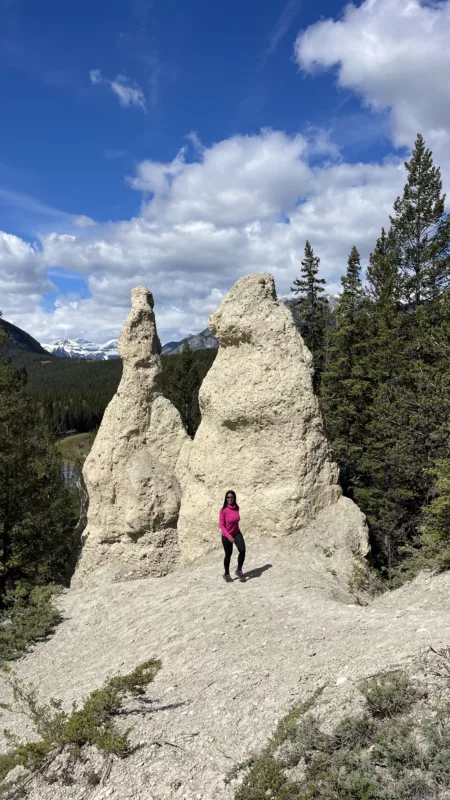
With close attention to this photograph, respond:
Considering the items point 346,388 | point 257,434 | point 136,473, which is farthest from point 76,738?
point 346,388

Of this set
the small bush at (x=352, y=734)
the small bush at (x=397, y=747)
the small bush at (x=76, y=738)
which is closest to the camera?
the small bush at (x=397, y=747)

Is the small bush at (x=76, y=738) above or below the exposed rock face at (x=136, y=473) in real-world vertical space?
below

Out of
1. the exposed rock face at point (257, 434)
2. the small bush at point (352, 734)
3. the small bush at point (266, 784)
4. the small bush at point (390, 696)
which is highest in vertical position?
the exposed rock face at point (257, 434)

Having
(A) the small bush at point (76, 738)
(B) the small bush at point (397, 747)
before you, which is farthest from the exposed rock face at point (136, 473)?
(B) the small bush at point (397, 747)

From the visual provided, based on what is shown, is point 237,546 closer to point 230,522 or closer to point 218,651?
point 230,522

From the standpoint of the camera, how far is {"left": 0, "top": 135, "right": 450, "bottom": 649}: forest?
14.5 m

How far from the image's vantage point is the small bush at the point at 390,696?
15.6 feet

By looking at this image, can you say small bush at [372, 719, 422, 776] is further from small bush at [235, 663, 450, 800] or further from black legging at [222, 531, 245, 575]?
black legging at [222, 531, 245, 575]

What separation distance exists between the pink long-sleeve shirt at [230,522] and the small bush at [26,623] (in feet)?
15.7

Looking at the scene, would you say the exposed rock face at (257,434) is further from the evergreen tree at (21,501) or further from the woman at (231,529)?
the evergreen tree at (21,501)

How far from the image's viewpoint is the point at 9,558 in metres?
15.0

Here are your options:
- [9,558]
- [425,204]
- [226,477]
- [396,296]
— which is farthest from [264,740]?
[425,204]

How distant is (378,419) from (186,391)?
21.7 meters

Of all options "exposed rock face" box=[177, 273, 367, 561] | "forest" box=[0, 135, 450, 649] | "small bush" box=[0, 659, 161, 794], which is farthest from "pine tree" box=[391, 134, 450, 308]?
"small bush" box=[0, 659, 161, 794]
